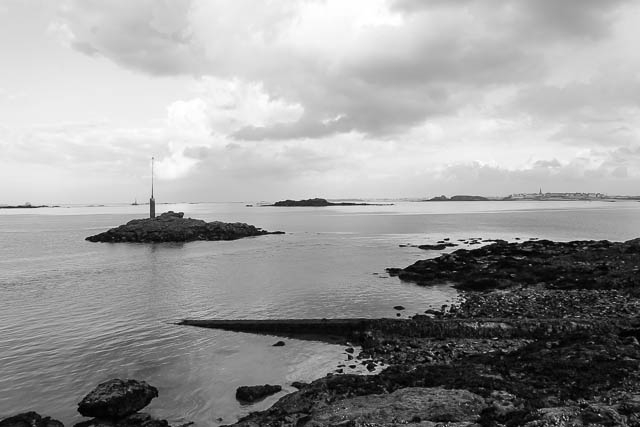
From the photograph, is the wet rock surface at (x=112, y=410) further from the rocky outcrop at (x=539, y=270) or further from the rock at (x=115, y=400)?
the rocky outcrop at (x=539, y=270)

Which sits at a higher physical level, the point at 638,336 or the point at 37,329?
the point at 638,336

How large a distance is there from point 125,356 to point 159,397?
567 centimetres

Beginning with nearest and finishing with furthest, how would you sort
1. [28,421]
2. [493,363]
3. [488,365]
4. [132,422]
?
[28,421] → [132,422] → [488,365] → [493,363]

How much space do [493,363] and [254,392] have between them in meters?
9.56

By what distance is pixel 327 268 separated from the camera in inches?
1901

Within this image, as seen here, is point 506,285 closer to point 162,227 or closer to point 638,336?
point 638,336

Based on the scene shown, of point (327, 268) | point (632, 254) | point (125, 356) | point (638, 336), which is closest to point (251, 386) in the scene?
point (125, 356)

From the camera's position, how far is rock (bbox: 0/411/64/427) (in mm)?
12938

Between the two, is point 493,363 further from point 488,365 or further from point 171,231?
point 171,231

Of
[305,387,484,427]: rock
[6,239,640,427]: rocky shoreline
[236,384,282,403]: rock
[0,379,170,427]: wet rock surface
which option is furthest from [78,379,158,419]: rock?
[305,387,484,427]: rock

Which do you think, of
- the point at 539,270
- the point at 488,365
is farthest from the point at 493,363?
the point at 539,270

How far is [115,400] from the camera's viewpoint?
1426 centimetres

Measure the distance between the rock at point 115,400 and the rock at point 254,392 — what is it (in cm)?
352

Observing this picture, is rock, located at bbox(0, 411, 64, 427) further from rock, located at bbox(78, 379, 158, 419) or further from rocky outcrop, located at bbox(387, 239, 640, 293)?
rocky outcrop, located at bbox(387, 239, 640, 293)
